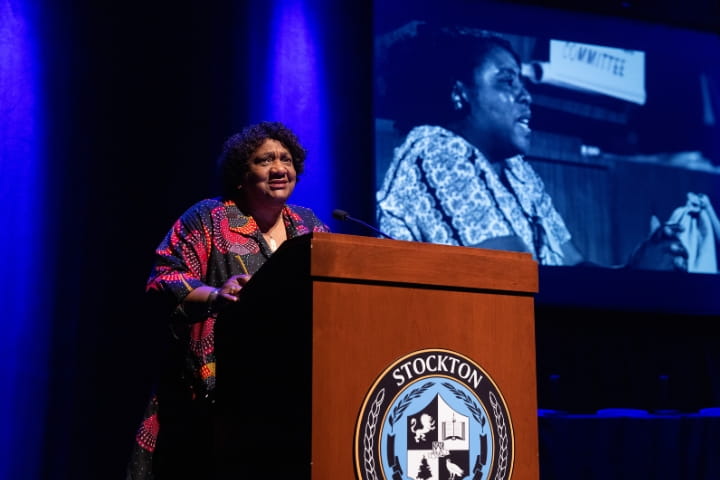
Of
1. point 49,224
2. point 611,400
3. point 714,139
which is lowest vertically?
point 611,400

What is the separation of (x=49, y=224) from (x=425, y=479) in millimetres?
2571

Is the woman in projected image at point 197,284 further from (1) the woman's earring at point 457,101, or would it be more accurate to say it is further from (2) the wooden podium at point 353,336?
(1) the woman's earring at point 457,101

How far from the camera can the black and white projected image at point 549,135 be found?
173 inches

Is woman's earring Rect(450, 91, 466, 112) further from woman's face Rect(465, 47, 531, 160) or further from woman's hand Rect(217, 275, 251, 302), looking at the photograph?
woman's hand Rect(217, 275, 251, 302)

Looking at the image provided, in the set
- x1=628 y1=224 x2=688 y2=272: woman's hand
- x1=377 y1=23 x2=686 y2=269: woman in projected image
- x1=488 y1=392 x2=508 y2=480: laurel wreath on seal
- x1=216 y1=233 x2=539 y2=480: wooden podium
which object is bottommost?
x1=488 y1=392 x2=508 y2=480: laurel wreath on seal

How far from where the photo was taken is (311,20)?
13.6ft

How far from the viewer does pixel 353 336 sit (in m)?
1.30

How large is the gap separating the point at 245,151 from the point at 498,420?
4.09 feet

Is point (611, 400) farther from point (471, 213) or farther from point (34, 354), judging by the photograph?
point (34, 354)

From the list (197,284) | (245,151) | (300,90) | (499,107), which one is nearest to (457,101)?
(499,107)

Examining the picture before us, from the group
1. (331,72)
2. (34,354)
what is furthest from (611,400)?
(34,354)

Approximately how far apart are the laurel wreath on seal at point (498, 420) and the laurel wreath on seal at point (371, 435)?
0.42 feet

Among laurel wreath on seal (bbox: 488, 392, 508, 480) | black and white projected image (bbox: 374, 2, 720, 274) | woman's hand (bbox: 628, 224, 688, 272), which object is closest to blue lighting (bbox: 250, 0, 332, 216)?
black and white projected image (bbox: 374, 2, 720, 274)

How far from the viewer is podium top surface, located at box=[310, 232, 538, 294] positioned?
1312 mm
